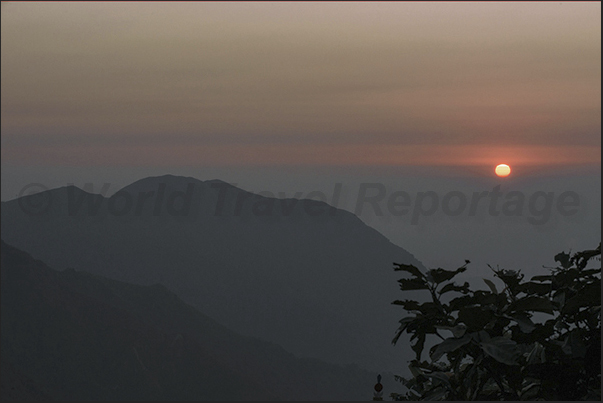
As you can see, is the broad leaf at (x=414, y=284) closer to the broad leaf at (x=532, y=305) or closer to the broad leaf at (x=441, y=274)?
the broad leaf at (x=441, y=274)

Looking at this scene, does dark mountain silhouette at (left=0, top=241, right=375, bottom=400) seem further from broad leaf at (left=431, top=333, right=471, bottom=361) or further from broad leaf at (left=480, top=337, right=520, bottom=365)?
broad leaf at (left=480, top=337, right=520, bottom=365)

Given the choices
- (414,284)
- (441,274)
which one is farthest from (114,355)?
(441,274)

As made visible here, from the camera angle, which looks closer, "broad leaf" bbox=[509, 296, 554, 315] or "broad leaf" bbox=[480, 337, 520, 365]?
"broad leaf" bbox=[480, 337, 520, 365]

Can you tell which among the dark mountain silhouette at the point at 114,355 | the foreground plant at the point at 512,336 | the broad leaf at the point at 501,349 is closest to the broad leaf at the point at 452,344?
the foreground plant at the point at 512,336

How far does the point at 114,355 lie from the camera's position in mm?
126562

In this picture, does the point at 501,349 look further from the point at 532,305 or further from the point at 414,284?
the point at 414,284

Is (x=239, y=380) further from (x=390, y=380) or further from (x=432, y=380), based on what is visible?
(x=432, y=380)

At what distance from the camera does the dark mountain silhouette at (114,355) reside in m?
118

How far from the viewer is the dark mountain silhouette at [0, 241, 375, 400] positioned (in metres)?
118

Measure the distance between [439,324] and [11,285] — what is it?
442 feet

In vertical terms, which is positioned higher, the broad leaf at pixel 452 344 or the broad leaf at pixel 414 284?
the broad leaf at pixel 414 284

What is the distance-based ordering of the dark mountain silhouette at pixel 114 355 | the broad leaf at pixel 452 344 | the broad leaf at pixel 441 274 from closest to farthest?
the broad leaf at pixel 452 344 → the broad leaf at pixel 441 274 → the dark mountain silhouette at pixel 114 355

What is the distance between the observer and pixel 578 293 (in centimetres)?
583

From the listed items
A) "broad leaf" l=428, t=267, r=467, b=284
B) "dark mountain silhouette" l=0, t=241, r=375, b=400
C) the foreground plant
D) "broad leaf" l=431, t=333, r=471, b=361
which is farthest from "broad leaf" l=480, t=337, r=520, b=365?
"dark mountain silhouette" l=0, t=241, r=375, b=400
